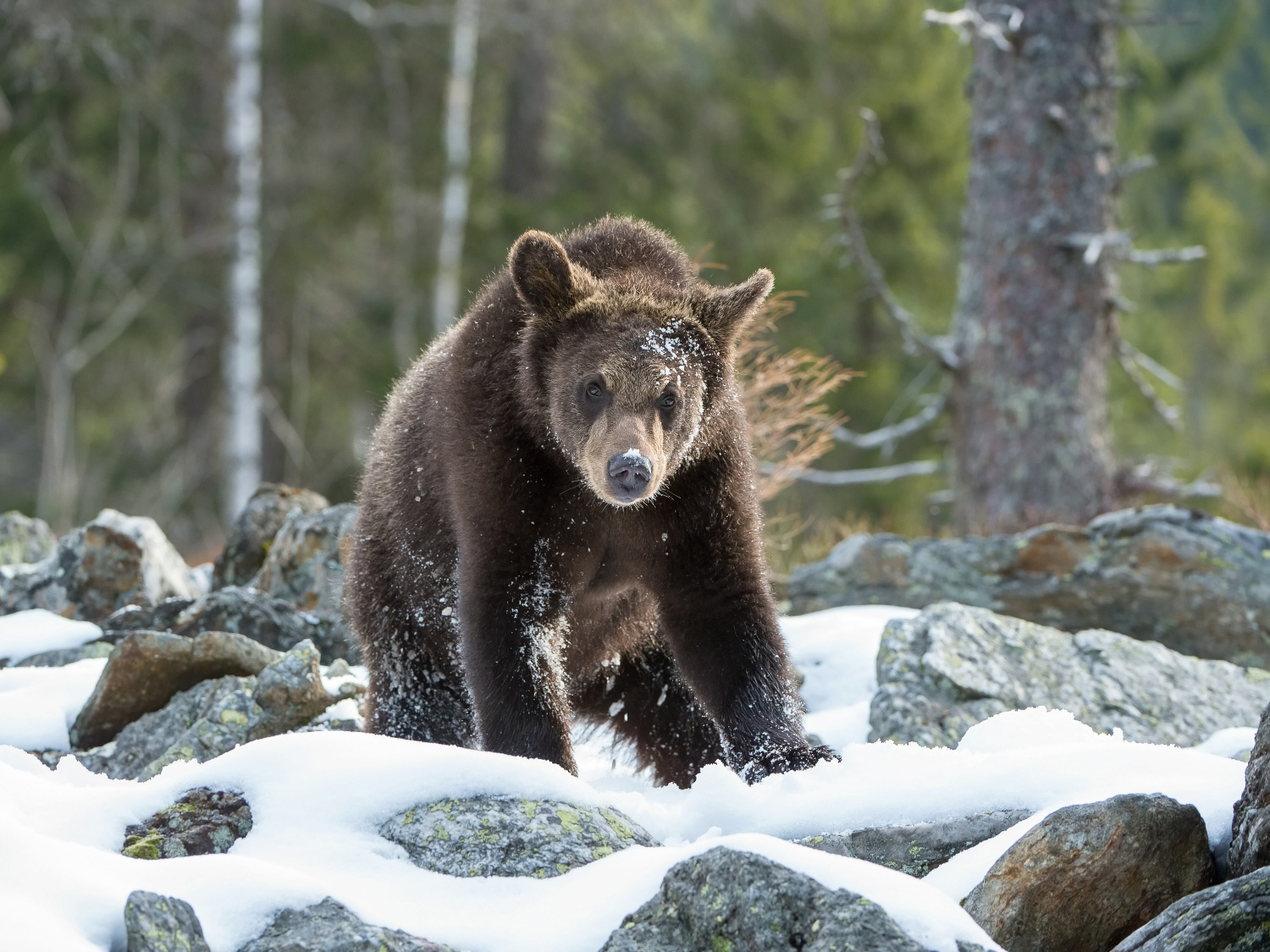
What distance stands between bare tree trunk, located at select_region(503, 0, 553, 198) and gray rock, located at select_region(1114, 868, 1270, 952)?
16571 millimetres

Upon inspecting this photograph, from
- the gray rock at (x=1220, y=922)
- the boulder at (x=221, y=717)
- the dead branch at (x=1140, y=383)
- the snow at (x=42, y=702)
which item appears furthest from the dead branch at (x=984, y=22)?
the gray rock at (x=1220, y=922)

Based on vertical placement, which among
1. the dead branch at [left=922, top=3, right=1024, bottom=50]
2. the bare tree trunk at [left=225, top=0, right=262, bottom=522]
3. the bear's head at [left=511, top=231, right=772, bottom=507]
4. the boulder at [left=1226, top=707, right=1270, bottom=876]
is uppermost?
the dead branch at [left=922, top=3, right=1024, bottom=50]

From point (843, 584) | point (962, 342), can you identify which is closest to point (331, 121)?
point (962, 342)

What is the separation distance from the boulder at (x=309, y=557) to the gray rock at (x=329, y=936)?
13.3ft

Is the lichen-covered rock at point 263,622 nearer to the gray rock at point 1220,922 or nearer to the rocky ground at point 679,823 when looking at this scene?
the rocky ground at point 679,823

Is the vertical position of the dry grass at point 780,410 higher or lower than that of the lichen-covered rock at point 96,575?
higher

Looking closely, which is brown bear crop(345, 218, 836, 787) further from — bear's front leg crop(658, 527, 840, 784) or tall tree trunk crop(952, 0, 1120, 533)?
tall tree trunk crop(952, 0, 1120, 533)

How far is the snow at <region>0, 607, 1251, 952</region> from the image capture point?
2.77 metres

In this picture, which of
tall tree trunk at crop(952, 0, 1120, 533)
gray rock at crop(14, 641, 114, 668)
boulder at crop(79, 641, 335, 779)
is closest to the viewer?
boulder at crop(79, 641, 335, 779)

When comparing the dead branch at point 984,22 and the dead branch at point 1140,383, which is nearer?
the dead branch at point 984,22

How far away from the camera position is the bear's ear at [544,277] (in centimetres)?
441

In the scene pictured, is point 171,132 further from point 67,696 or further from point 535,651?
point 535,651

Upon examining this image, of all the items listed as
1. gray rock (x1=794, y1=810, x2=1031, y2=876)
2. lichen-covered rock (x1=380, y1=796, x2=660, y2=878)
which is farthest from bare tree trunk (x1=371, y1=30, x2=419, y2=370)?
gray rock (x1=794, y1=810, x2=1031, y2=876)

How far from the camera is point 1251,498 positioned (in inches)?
346
